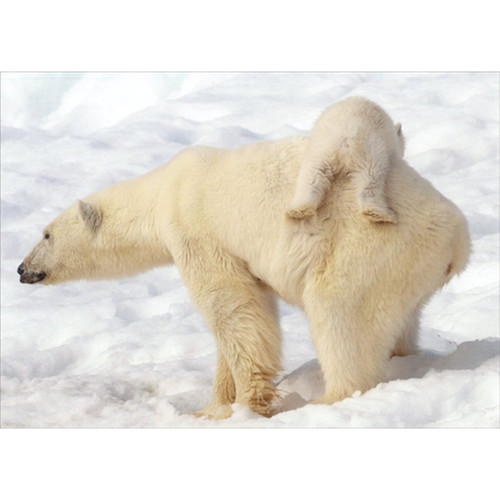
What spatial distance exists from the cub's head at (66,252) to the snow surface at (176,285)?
73 centimetres

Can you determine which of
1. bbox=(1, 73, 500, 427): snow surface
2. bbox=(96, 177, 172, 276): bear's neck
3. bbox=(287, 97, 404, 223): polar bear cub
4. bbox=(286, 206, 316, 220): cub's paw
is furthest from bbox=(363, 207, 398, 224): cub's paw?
bbox=(96, 177, 172, 276): bear's neck

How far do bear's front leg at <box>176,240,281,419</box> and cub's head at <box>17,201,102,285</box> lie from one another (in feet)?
2.61

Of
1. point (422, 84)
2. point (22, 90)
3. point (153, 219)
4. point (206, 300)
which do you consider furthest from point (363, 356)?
point (22, 90)

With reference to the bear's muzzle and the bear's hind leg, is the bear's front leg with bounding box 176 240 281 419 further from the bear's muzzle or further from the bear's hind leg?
the bear's muzzle

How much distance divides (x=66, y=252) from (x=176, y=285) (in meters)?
2.61

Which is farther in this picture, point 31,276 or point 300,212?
point 31,276

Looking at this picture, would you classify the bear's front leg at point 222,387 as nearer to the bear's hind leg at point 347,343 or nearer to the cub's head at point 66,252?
the bear's hind leg at point 347,343

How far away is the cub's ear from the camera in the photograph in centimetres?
495

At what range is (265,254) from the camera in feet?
13.9

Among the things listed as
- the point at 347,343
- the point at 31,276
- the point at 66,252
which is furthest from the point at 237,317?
the point at 31,276

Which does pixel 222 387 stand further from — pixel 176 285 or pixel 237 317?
pixel 176 285

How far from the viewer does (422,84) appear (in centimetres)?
1110

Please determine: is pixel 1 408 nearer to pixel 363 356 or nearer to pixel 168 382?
pixel 168 382

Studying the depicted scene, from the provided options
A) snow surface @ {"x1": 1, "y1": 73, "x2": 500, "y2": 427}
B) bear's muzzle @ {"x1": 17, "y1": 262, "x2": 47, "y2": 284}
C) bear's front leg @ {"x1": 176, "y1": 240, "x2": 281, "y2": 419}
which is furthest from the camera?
bear's muzzle @ {"x1": 17, "y1": 262, "x2": 47, "y2": 284}
